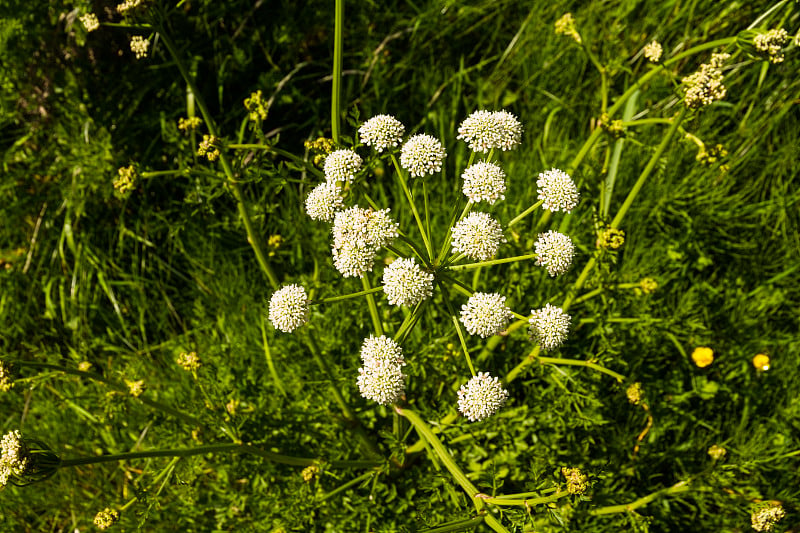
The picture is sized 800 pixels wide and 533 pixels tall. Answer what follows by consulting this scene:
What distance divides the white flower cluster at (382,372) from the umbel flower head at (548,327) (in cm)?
72

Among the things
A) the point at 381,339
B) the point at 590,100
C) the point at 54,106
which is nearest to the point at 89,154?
the point at 54,106

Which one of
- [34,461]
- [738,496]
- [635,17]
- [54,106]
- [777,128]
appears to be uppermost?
[635,17]

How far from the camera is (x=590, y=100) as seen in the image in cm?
570

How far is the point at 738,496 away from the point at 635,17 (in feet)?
14.8

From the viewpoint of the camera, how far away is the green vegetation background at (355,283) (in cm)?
411

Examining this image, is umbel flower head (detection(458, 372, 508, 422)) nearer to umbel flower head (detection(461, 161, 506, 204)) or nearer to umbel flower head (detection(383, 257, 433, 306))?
umbel flower head (detection(383, 257, 433, 306))

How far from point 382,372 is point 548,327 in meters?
0.88

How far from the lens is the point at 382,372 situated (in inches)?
111

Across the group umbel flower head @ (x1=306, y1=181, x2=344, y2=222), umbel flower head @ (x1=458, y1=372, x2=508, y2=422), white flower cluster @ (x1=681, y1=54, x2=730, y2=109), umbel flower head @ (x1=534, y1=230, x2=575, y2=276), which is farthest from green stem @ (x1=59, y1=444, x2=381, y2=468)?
white flower cluster @ (x1=681, y1=54, x2=730, y2=109)

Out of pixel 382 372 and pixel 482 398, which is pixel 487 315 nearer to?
pixel 482 398

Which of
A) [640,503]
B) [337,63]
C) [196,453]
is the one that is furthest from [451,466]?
[337,63]

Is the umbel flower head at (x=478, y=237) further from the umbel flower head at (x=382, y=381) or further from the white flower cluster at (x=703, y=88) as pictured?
the white flower cluster at (x=703, y=88)

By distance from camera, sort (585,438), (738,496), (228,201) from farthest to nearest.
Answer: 1. (228,201)
2. (585,438)
3. (738,496)

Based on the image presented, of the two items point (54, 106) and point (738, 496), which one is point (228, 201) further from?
point (738, 496)
